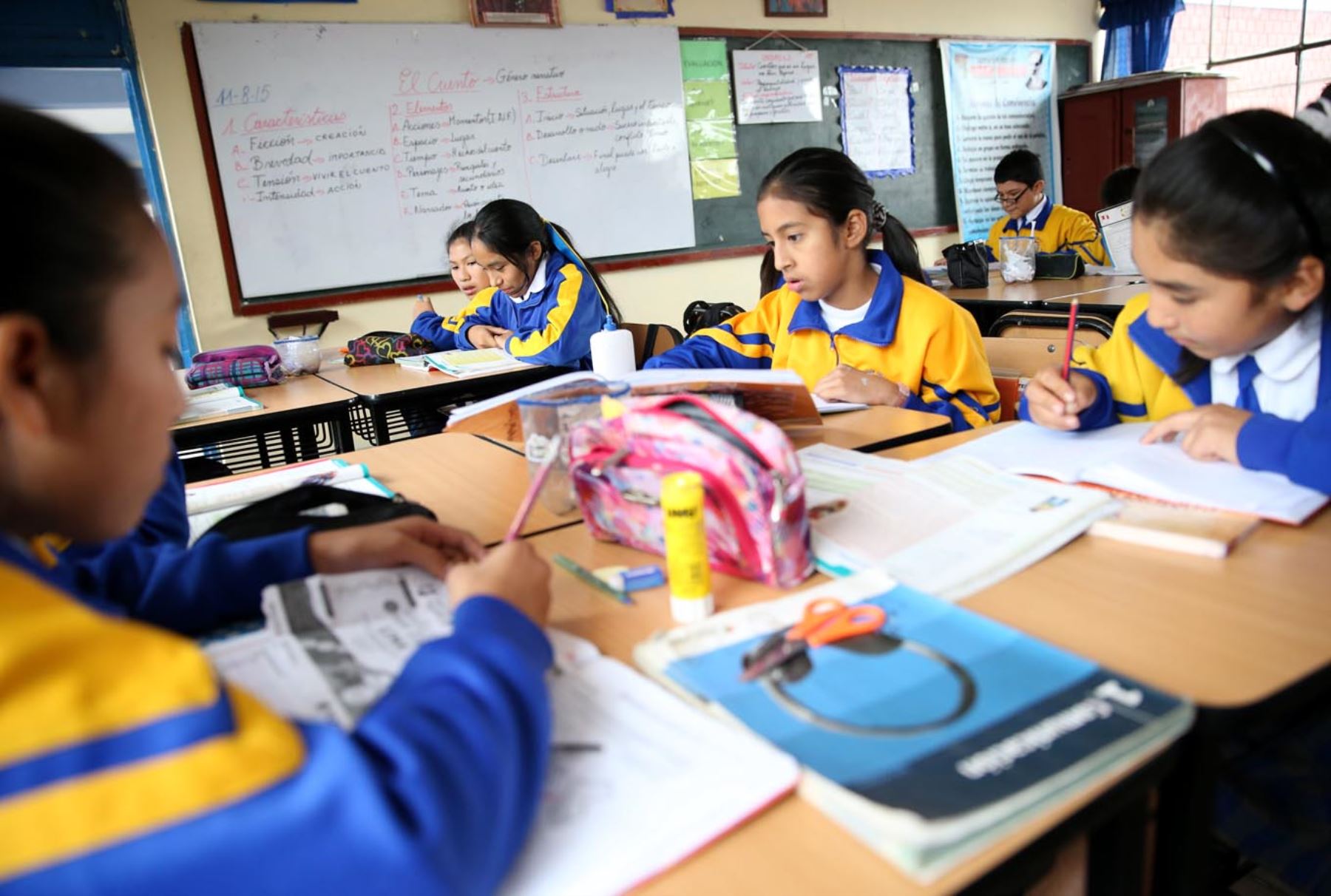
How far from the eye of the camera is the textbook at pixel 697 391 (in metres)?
1.27

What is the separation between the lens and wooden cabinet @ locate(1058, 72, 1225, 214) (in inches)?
216

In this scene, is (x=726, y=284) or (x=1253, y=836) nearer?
(x=1253, y=836)

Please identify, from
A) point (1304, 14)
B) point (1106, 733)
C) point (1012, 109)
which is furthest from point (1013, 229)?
point (1106, 733)

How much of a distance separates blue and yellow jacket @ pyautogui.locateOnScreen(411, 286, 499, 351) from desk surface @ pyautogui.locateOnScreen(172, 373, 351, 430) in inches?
22.5

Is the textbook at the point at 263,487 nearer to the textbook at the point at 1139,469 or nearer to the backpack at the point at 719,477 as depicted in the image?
the backpack at the point at 719,477

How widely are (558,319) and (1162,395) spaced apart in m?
1.95

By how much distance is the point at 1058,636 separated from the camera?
2.30ft

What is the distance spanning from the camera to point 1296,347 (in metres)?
1.10

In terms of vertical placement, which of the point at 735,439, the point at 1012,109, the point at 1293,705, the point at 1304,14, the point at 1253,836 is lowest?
the point at 1253,836

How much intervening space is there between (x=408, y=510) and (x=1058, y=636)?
2.44 feet

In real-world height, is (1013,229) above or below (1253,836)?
Result: above

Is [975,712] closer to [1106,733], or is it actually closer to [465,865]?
[1106,733]

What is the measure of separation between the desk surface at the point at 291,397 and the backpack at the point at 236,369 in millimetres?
33

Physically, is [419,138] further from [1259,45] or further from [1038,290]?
[1259,45]
